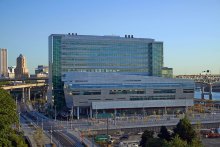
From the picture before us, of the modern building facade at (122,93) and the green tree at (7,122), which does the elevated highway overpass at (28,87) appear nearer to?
the modern building facade at (122,93)

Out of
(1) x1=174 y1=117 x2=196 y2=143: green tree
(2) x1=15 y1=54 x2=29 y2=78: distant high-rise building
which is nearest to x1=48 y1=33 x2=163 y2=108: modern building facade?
(1) x1=174 y1=117 x2=196 y2=143: green tree

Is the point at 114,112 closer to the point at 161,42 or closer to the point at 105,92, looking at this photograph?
the point at 105,92

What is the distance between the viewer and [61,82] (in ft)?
234

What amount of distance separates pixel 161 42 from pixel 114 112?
25.2 m

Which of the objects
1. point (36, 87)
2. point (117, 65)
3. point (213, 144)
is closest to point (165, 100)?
point (117, 65)

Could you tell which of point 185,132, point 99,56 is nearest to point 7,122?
point 185,132

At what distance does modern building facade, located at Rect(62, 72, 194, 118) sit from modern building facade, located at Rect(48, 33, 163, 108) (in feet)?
14.8

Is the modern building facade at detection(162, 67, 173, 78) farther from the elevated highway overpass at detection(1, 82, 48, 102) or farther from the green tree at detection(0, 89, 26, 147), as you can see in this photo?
the green tree at detection(0, 89, 26, 147)

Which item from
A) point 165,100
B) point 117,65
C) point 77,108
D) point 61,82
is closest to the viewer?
point 77,108

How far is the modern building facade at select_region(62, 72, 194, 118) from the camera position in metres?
61.7

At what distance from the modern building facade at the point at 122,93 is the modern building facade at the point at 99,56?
4.51 metres

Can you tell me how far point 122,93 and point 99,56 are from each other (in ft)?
45.0

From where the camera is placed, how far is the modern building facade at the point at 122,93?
202ft

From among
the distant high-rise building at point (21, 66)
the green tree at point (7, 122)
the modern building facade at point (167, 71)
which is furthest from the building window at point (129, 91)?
the distant high-rise building at point (21, 66)
